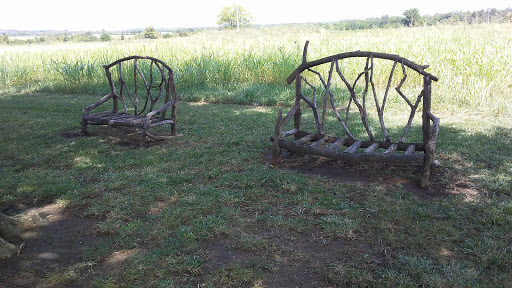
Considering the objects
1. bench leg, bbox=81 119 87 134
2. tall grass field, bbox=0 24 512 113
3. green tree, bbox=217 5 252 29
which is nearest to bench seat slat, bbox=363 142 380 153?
tall grass field, bbox=0 24 512 113

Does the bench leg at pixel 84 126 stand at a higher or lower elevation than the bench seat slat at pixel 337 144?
higher

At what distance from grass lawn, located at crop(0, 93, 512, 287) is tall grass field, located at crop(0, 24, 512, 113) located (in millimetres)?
2375

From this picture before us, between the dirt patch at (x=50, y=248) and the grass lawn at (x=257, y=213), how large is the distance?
0.03 meters

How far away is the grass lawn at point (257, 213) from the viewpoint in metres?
2.70

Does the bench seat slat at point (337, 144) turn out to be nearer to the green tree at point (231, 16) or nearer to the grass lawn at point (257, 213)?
the grass lawn at point (257, 213)

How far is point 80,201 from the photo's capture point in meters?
3.95

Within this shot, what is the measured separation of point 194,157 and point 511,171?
3.84 m

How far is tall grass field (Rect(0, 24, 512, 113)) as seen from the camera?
27.0 feet

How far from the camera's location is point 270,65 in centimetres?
1065

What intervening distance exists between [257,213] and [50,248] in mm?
1754

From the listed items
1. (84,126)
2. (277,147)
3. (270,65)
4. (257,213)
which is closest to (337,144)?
(277,147)

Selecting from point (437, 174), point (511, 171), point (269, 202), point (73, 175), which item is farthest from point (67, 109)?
point (511, 171)

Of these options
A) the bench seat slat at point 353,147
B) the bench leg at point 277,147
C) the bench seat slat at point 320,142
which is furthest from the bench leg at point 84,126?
the bench seat slat at point 353,147

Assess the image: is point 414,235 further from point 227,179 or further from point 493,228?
point 227,179
